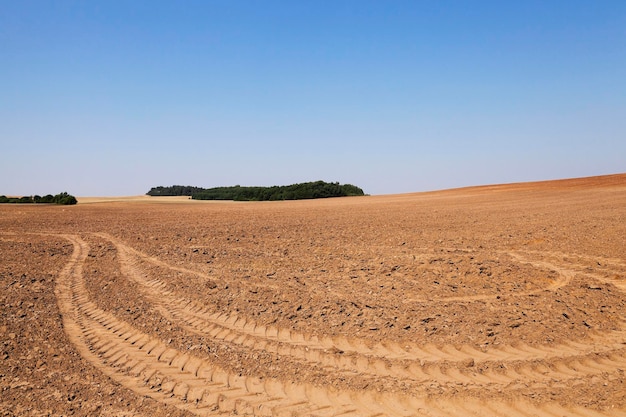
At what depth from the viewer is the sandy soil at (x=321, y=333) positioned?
454 centimetres

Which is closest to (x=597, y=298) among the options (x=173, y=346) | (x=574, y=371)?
(x=574, y=371)

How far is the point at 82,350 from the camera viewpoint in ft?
19.2

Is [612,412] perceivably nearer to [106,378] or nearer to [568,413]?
[568,413]

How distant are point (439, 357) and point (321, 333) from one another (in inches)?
62.7

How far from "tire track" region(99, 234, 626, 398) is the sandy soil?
0.09 feet

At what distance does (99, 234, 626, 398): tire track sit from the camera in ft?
16.5

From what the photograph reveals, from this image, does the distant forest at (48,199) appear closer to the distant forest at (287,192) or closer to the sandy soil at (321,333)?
the distant forest at (287,192)

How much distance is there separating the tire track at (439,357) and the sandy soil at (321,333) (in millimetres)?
26

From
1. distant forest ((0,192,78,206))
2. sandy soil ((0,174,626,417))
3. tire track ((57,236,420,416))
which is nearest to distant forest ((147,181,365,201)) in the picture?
distant forest ((0,192,78,206))

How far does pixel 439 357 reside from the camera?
18.1ft

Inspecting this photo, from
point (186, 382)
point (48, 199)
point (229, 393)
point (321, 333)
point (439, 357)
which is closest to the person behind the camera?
point (229, 393)

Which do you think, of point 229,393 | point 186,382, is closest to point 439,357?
point 229,393

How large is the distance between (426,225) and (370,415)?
52.7 ft

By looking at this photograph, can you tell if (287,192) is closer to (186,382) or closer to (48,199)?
(48,199)
